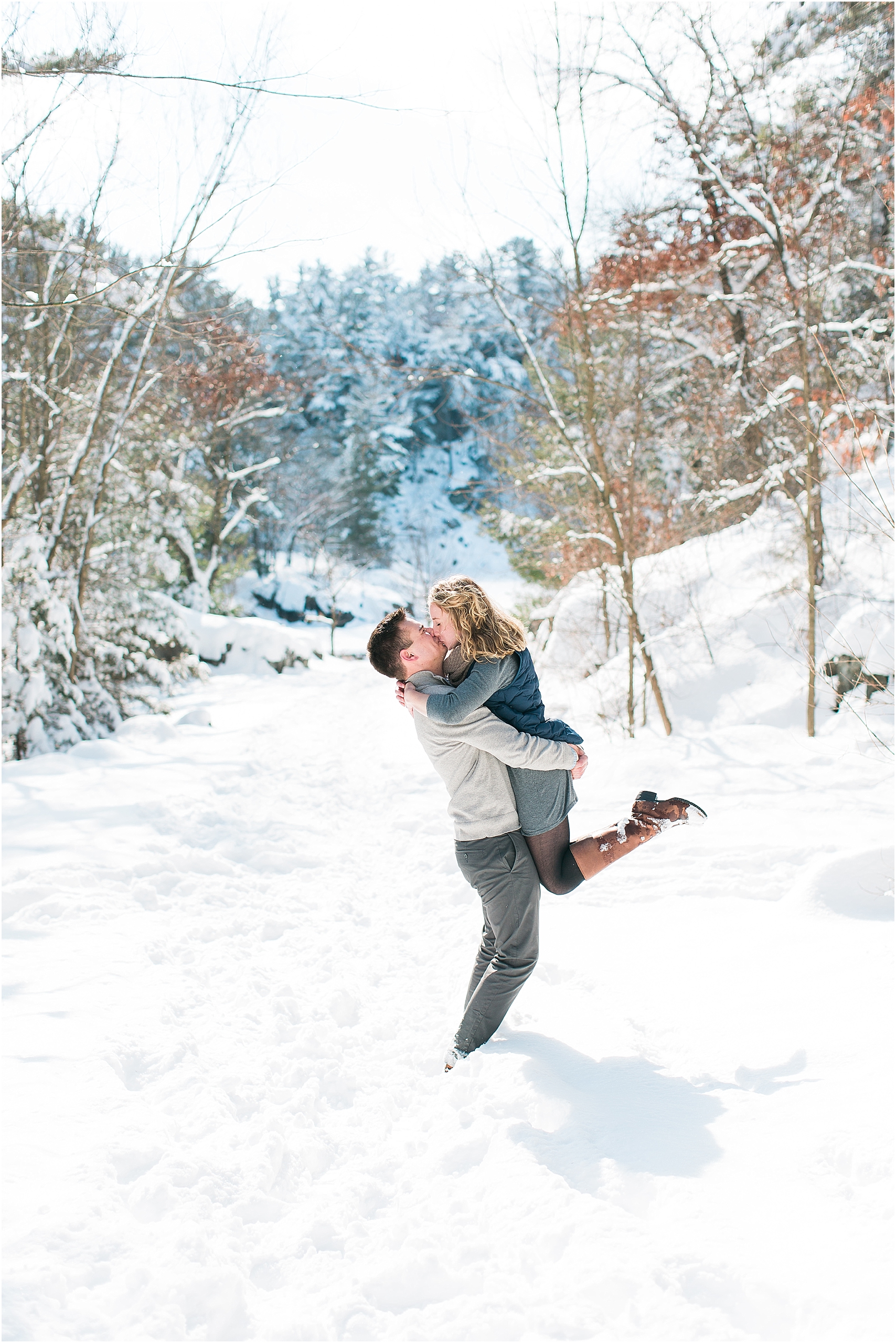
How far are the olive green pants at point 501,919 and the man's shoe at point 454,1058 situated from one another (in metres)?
0.02

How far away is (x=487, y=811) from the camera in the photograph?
2639 millimetres

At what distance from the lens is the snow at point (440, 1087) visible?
1.72 m

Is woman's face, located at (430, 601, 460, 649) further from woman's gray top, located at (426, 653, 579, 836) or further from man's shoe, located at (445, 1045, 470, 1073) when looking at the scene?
man's shoe, located at (445, 1045, 470, 1073)

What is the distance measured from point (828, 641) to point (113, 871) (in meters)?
7.22

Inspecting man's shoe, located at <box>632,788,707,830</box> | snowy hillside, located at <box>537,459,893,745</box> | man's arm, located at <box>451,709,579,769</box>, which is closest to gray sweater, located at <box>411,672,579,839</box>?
man's arm, located at <box>451,709,579,769</box>

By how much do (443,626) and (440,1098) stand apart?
1637 mm

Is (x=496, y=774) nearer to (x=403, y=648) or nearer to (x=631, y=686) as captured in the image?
(x=403, y=648)

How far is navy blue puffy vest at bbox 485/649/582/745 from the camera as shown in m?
A: 2.61

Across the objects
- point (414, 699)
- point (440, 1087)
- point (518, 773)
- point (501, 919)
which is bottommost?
point (440, 1087)

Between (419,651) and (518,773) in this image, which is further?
(518,773)

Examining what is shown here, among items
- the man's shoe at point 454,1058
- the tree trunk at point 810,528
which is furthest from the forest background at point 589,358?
the man's shoe at point 454,1058

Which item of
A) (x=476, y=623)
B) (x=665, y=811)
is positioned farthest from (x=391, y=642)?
(x=665, y=811)

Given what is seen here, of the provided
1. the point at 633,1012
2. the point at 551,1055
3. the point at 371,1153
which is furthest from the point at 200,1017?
the point at 633,1012

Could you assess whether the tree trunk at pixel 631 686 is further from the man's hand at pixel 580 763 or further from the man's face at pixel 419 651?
the man's face at pixel 419 651
